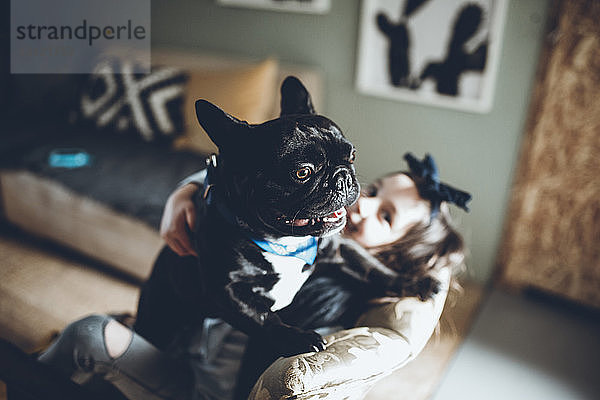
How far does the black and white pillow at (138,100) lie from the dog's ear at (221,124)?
1.65 meters

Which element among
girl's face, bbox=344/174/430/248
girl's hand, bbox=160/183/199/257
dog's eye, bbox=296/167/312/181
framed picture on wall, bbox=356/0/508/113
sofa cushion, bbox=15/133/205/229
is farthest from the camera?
framed picture on wall, bbox=356/0/508/113

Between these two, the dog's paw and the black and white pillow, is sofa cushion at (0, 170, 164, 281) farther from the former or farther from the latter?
the dog's paw

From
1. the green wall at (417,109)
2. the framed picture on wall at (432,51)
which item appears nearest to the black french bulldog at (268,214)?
the green wall at (417,109)

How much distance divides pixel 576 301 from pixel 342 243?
1.61m

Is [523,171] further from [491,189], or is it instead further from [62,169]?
[62,169]

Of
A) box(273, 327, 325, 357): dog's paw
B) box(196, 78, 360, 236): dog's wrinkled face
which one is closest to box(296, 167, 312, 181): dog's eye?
box(196, 78, 360, 236): dog's wrinkled face

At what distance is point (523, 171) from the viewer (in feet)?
6.73

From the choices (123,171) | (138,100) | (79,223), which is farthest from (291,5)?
(79,223)

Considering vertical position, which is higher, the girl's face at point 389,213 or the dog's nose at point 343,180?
the dog's nose at point 343,180

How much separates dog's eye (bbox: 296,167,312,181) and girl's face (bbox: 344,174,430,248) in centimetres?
37

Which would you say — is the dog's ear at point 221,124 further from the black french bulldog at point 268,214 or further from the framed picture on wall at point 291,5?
the framed picture on wall at point 291,5

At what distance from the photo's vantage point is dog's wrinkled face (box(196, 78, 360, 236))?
71cm

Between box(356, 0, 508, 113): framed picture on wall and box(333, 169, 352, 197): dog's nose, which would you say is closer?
box(333, 169, 352, 197): dog's nose

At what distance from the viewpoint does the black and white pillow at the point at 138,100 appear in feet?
7.47
